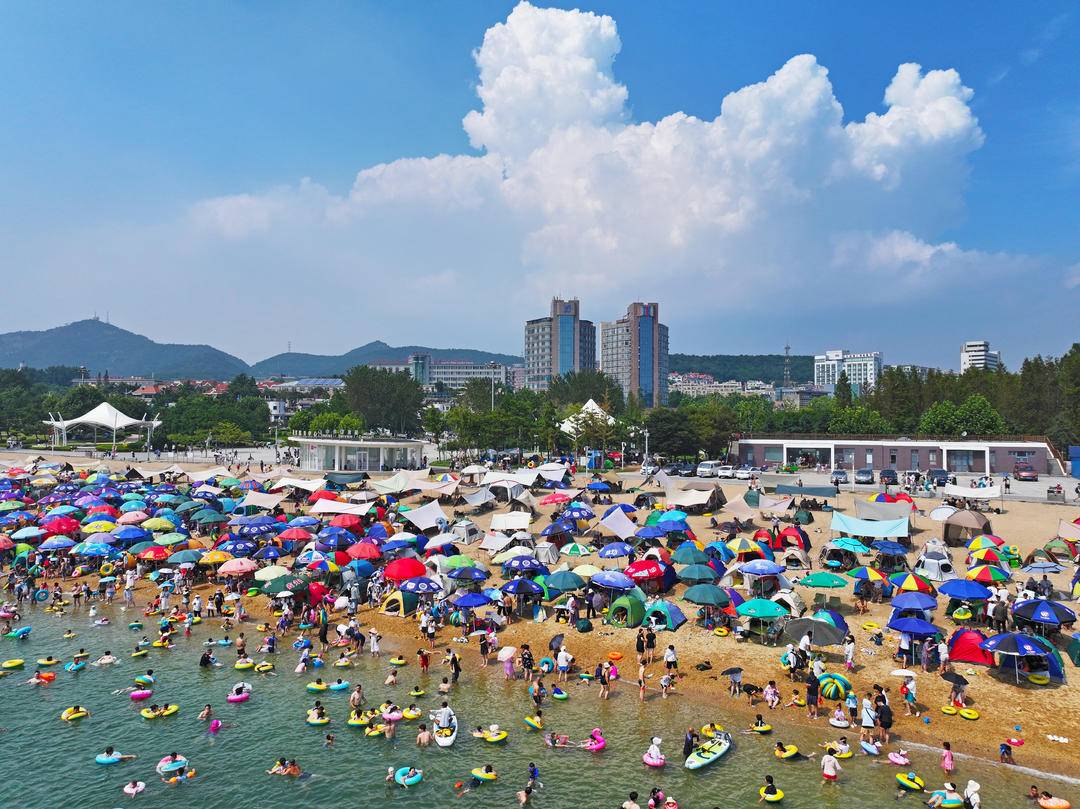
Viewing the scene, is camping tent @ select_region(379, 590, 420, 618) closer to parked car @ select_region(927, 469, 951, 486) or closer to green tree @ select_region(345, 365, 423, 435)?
parked car @ select_region(927, 469, 951, 486)

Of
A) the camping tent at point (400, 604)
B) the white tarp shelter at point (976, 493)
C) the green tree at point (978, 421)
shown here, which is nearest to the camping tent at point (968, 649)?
the camping tent at point (400, 604)

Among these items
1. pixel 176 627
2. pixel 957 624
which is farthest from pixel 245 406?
pixel 957 624

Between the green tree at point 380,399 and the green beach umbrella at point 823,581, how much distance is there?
3585 inches

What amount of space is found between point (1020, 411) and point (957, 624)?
7440 cm

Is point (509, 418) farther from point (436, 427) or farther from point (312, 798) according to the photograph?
point (312, 798)

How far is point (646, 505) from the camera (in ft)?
139

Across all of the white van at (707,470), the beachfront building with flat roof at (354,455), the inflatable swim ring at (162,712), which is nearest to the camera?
the inflatable swim ring at (162,712)

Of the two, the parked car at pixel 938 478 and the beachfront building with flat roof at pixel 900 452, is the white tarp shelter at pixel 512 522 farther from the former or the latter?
the beachfront building with flat roof at pixel 900 452

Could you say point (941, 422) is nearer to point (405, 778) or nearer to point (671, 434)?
point (671, 434)

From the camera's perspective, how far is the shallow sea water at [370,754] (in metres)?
15.1

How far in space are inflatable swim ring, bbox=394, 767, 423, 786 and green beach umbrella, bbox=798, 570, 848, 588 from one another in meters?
14.3

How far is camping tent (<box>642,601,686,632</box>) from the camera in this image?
916 inches

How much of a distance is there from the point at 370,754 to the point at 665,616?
34.8 feet

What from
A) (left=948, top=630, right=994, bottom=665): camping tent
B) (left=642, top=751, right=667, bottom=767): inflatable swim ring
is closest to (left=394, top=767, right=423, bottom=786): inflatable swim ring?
(left=642, top=751, right=667, bottom=767): inflatable swim ring
